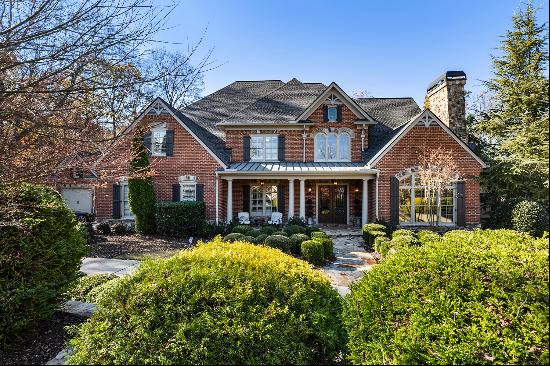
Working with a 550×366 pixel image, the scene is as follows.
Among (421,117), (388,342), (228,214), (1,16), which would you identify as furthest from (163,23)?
(421,117)

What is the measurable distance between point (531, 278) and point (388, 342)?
1208 millimetres

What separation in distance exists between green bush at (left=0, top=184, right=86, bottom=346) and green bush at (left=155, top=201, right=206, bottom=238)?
859 cm

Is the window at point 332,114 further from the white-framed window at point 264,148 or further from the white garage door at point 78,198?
the white garage door at point 78,198

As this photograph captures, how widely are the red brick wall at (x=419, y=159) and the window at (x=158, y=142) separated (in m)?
10.7

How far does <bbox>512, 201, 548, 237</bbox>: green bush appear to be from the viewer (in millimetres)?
11906

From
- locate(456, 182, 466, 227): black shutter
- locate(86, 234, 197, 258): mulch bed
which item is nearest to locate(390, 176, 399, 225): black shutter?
locate(456, 182, 466, 227): black shutter

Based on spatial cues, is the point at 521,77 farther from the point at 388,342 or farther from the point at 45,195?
the point at 45,195

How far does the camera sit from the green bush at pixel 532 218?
469 inches

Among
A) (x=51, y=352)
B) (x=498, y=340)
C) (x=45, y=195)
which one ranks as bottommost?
(x=51, y=352)

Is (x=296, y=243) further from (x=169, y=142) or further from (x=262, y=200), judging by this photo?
(x=169, y=142)

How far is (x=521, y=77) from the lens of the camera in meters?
15.3

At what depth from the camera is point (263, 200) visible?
55.4 ft

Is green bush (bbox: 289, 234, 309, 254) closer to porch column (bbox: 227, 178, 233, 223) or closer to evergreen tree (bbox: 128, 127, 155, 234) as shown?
porch column (bbox: 227, 178, 233, 223)

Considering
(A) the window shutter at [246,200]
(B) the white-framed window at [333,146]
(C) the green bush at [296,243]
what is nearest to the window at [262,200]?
(A) the window shutter at [246,200]
